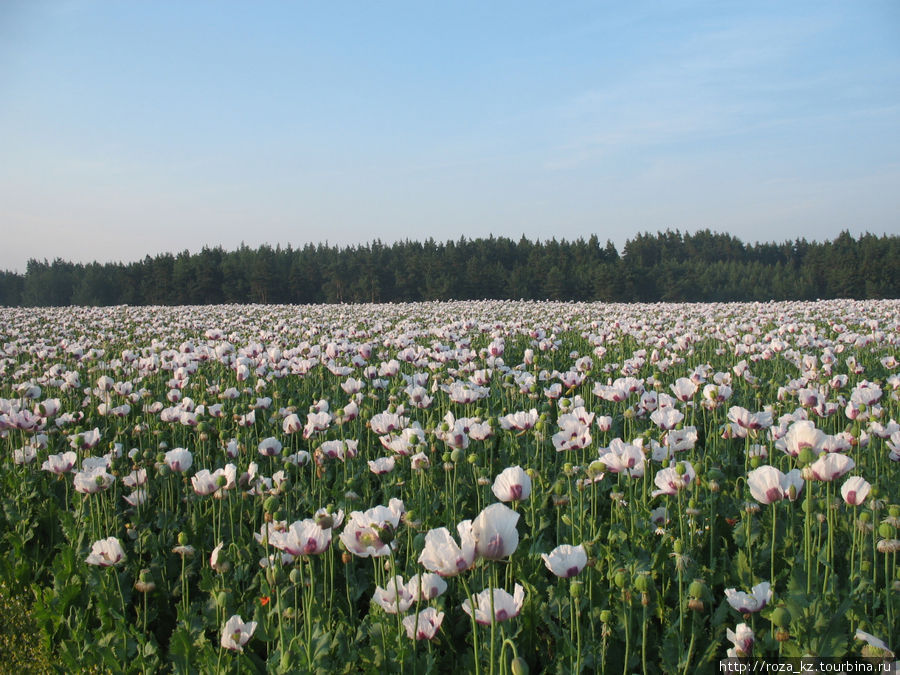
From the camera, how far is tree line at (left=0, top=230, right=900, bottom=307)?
63281 millimetres

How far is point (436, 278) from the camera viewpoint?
6956cm

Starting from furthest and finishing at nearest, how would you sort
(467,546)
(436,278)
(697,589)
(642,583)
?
(436,278) < (697,589) < (642,583) < (467,546)

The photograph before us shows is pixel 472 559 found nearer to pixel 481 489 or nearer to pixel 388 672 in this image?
pixel 388 672

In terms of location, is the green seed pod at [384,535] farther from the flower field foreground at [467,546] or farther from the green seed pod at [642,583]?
the green seed pod at [642,583]

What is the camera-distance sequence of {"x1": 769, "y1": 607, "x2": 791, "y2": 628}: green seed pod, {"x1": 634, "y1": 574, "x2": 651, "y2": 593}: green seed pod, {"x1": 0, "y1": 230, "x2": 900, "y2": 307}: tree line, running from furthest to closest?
{"x1": 0, "y1": 230, "x2": 900, "y2": 307}: tree line < {"x1": 634, "y1": 574, "x2": 651, "y2": 593}: green seed pod < {"x1": 769, "y1": 607, "x2": 791, "y2": 628}: green seed pod

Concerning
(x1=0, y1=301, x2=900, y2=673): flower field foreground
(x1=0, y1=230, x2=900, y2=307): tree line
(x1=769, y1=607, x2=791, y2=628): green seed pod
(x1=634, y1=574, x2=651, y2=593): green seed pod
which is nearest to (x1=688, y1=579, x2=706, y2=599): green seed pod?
(x1=0, y1=301, x2=900, y2=673): flower field foreground

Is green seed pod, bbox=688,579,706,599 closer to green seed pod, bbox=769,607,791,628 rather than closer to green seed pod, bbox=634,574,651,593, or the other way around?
green seed pod, bbox=634,574,651,593

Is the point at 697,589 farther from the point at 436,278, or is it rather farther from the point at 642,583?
the point at 436,278

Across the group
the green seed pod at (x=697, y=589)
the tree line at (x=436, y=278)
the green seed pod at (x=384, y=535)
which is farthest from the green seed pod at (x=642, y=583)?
the tree line at (x=436, y=278)

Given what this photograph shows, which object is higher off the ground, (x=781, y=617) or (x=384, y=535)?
(x=384, y=535)

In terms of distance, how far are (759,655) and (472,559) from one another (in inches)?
46.2

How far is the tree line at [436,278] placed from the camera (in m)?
63.3

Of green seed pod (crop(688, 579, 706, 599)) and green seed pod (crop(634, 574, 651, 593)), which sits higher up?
green seed pod (crop(634, 574, 651, 593))

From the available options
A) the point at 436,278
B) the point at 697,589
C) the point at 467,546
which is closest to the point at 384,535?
the point at 467,546
